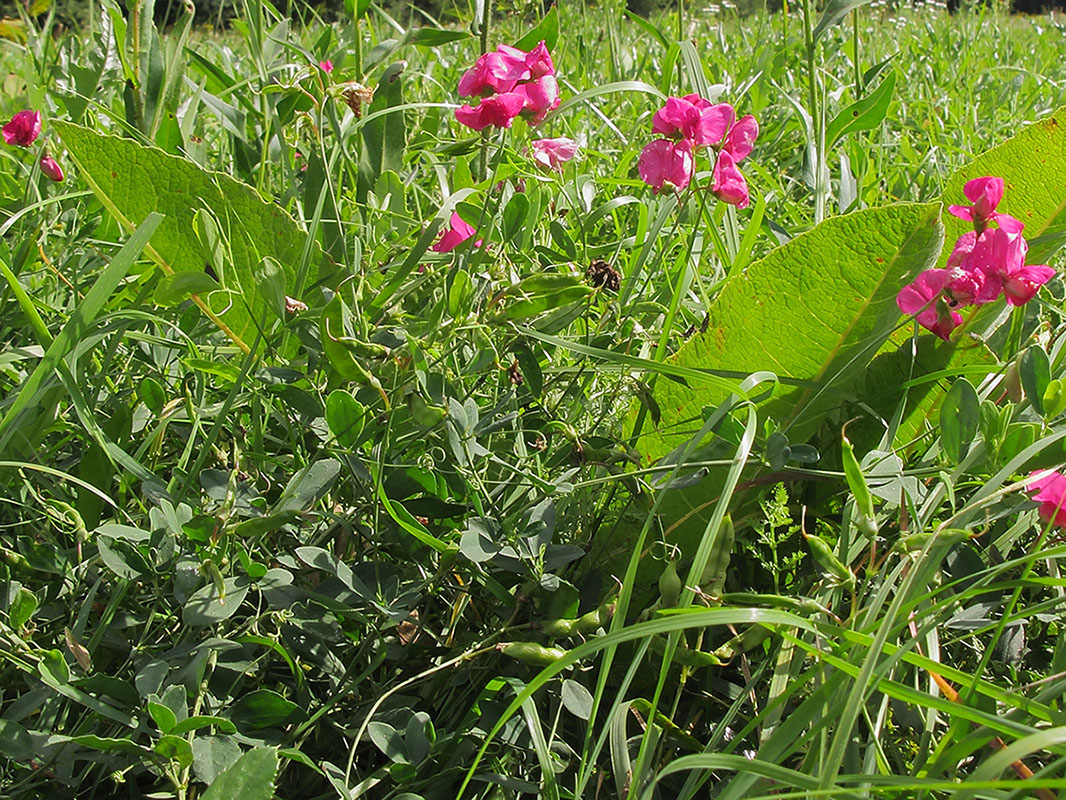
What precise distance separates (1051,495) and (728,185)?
0.43m

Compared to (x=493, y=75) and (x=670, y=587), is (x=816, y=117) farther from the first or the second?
(x=670, y=587)

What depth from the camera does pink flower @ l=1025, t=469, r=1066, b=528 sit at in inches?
25.3

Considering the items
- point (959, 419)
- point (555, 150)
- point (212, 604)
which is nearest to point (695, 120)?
point (555, 150)

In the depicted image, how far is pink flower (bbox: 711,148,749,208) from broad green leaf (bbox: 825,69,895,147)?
0.32m

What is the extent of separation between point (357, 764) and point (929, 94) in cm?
241

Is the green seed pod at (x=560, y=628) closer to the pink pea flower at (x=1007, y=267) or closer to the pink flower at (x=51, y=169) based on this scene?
the pink pea flower at (x=1007, y=267)

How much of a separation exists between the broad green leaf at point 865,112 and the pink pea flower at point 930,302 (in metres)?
0.44

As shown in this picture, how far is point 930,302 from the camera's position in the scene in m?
0.78

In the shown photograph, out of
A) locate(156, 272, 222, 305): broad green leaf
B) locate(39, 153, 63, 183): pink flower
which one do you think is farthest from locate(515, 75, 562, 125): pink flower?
locate(39, 153, 63, 183): pink flower

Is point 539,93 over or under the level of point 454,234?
over

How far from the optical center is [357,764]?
2.32 ft

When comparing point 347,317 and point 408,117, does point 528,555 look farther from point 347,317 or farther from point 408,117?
point 408,117

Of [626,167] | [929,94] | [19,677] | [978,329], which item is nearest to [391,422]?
[19,677]

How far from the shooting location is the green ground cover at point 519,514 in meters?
0.62
